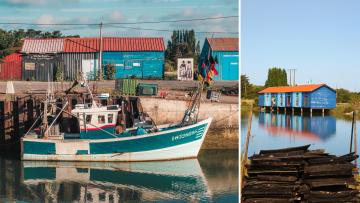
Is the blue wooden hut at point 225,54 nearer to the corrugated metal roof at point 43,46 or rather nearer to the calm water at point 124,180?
the calm water at point 124,180

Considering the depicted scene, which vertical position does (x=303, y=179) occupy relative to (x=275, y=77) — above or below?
below

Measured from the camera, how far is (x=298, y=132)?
727 cm

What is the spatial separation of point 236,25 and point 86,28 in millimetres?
1668

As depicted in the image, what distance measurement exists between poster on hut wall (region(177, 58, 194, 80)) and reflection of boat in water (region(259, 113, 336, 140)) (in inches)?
53.2

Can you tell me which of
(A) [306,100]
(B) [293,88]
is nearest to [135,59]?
(B) [293,88]

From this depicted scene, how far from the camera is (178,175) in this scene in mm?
6461

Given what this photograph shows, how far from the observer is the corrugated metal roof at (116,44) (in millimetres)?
6555

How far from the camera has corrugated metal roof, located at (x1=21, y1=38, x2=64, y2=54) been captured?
6609 millimetres

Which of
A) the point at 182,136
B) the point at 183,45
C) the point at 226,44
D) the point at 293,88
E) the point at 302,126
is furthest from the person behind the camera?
the point at 293,88

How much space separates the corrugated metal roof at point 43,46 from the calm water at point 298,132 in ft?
8.04

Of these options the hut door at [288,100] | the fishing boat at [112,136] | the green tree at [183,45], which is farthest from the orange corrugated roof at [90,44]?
the hut door at [288,100]

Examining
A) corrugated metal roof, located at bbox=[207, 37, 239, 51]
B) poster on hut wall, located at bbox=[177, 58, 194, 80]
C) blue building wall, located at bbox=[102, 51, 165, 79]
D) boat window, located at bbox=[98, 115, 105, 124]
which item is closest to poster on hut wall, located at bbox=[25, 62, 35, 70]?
blue building wall, located at bbox=[102, 51, 165, 79]

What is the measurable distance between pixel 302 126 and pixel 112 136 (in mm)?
2424

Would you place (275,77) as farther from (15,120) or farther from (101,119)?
(15,120)
